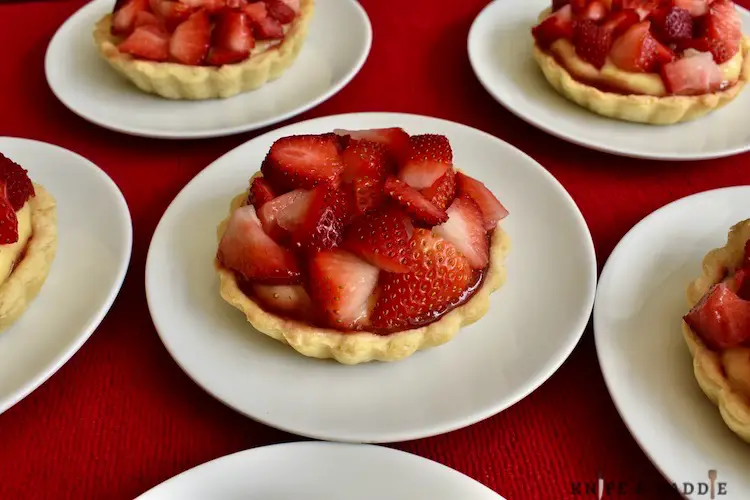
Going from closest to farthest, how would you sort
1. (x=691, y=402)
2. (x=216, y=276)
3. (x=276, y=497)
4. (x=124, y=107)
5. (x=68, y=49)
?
(x=276, y=497) < (x=691, y=402) < (x=216, y=276) < (x=124, y=107) < (x=68, y=49)

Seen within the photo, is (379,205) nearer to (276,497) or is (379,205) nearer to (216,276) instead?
(216,276)

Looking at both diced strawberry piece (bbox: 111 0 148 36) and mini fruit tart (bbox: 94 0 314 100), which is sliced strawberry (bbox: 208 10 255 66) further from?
diced strawberry piece (bbox: 111 0 148 36)

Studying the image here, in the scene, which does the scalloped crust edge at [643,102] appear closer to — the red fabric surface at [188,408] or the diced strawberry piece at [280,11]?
the red fabric surface at [188,408]

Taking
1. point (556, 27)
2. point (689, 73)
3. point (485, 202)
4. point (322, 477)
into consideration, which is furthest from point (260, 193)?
point (689, 73)

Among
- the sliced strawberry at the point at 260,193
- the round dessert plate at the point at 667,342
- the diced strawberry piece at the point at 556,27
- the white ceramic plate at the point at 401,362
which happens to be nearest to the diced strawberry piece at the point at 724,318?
the round dessert plate at the point at 667,342

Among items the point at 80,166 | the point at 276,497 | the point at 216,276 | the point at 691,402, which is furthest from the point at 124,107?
the point at 691,402

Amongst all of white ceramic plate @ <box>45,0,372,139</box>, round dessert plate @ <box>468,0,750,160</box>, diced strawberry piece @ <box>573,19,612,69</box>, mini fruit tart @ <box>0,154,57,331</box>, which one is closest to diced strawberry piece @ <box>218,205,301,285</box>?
mini fruit tart @ <box>0,154,57,331</box>

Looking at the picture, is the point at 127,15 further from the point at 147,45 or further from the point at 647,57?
the point at 647,57
